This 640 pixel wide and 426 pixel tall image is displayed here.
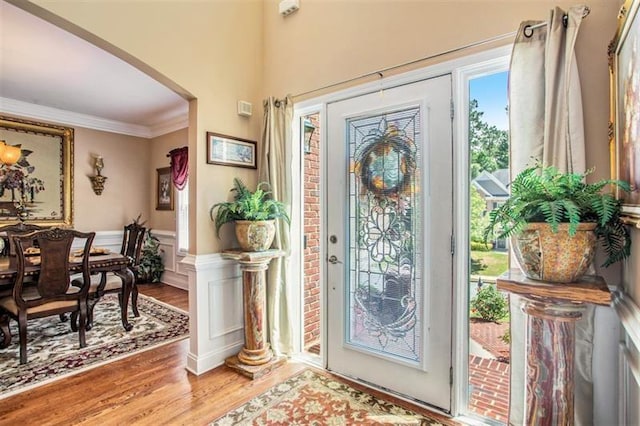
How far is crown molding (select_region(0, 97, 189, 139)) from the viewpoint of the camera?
4558 millimetres

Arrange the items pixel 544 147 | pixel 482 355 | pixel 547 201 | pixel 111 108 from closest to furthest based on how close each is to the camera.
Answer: pixel 547 201 < pixel 544 147 < pixel 482 355 < pixel 111 108

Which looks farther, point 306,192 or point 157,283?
point 157,283

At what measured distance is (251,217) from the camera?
261 centimetres

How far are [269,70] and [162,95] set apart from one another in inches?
82.8

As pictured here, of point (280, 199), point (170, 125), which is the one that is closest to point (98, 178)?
point (170, 125)

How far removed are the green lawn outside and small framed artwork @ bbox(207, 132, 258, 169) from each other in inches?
82.6

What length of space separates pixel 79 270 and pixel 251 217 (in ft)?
6.52

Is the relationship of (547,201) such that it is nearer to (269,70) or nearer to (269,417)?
(269,417)

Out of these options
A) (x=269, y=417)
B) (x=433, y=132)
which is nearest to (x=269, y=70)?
(x=433, y=132)

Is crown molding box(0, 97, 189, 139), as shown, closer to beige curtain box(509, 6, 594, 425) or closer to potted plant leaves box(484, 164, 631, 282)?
beige curtain box(509, 6, 594, 425)

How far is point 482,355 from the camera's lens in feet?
9.60

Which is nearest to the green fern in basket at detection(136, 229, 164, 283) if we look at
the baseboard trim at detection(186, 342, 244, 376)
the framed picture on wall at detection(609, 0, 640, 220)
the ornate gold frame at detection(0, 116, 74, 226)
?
the ornate gold frame at detection(0, 116, 74, 226)

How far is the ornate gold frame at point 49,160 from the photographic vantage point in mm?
4535

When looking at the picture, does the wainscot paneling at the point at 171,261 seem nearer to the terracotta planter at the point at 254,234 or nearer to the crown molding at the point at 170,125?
the crown molding at the point at 170,125
